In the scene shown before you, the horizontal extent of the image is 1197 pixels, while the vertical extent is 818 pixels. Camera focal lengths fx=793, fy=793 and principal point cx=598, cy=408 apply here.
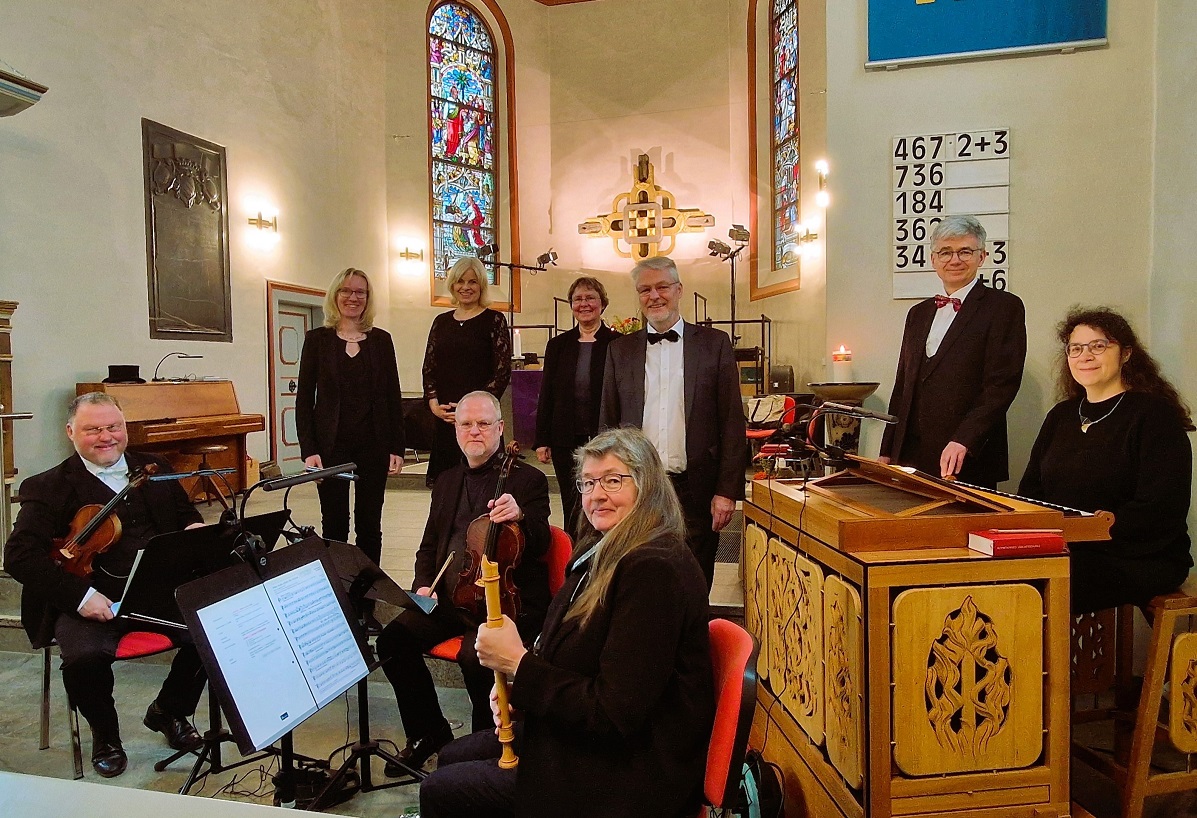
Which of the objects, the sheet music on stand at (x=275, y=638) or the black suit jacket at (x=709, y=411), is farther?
the black suit jacket at (x=709, y=411)

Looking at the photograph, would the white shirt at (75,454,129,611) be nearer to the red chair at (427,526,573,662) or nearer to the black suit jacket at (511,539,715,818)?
the red chair at (427,526,573,662)

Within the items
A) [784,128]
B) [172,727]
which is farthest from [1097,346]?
[784,128]

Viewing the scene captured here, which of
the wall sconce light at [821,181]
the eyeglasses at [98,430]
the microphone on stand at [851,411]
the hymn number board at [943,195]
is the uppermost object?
the wall sconce light at [821,181]

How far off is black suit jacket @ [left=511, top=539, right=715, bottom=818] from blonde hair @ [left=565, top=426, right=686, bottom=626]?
0.10 ft

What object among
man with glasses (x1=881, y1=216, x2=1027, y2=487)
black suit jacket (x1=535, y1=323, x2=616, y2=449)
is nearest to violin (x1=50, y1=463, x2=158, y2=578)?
black suit jacket (x1=535, y1=323, x2=616, y2=449)

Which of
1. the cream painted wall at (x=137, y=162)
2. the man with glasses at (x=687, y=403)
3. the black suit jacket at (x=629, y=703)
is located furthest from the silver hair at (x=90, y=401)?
the cream painted wall at (x=137, y=162)

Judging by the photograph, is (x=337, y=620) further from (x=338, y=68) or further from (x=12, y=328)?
(x=338, y=68)

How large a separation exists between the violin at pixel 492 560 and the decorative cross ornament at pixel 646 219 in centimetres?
933

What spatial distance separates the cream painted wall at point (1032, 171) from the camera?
3271mm

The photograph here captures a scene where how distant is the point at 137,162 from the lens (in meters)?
6.25

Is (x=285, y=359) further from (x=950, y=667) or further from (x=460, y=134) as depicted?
(x=950, y=667)

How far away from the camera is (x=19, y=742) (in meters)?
2.96

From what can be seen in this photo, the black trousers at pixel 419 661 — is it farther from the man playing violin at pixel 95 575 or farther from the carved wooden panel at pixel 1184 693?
the carved wooden panel at pixel 1184 693

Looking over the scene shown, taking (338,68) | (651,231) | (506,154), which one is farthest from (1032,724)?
(506,154)
